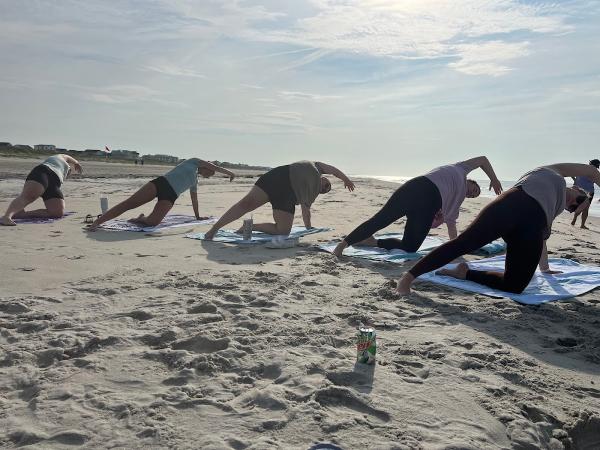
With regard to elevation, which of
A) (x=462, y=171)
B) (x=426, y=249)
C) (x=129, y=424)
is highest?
(x=462, y=171)

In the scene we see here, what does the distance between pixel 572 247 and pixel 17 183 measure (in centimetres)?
1645

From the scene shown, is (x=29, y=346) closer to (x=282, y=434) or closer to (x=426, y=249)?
(x=282, y=434)

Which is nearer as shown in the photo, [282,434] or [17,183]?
[282,434]

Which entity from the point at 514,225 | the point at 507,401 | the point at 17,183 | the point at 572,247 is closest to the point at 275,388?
the point at 507,401

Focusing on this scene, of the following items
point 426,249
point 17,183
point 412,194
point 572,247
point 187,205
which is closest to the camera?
point 412,194

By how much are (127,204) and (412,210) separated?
4.54 m

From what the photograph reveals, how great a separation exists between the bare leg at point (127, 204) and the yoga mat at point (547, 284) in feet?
16.3

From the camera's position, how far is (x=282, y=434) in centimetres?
214

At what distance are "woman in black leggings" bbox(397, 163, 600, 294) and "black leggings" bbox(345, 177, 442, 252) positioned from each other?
1609mm

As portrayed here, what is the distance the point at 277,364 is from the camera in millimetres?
2803

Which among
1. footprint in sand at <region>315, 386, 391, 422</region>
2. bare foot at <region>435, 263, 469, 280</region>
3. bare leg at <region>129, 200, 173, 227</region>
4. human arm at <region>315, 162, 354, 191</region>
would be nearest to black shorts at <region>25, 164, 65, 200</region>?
bare leg at <region>129, 200, 173, 227</region>

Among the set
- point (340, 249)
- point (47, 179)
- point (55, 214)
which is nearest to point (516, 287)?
point (340, 249)

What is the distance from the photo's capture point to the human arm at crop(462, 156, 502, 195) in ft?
18.9

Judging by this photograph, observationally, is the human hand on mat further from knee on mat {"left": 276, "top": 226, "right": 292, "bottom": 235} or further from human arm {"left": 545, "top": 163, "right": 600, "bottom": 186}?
knee on mat {"left": 276, "top": 226, "right": 292, "bottom": 235}
